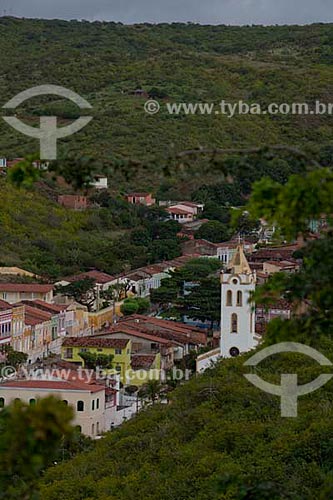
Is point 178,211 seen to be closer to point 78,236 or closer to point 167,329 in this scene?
point 78,236

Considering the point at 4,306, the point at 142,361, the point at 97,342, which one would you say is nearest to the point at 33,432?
the point at 142,361

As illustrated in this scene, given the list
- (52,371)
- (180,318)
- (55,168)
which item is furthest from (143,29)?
(55,168)

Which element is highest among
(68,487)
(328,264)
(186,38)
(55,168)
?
(186,38)

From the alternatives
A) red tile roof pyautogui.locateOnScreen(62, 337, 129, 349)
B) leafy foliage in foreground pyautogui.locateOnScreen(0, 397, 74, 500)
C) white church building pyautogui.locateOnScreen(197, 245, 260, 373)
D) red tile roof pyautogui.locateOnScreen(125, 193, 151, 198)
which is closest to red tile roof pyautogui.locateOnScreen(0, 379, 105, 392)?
white church building pyautogui.locateOnScreen(197, 245, 260, 373)

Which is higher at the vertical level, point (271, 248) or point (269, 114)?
point (269, 114)

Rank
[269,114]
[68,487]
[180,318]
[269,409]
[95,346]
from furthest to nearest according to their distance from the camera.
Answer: [269,114] < [180,318] < [95,346] < [269,409] < [68,487]

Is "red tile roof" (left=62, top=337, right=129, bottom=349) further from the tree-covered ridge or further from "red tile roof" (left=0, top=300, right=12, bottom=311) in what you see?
the tree-covered ridge

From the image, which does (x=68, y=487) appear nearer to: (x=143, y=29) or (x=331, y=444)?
(x=331, y=444)

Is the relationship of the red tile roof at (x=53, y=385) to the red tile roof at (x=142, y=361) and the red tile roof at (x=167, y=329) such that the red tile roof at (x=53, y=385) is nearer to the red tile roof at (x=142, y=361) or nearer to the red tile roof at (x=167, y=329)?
the red tile roof at (x=142, y=361)
